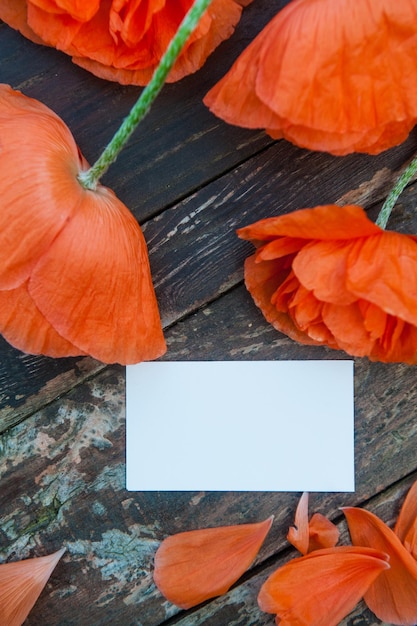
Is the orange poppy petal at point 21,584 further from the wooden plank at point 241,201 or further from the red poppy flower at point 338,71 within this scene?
the red poppy flower at point 338,71

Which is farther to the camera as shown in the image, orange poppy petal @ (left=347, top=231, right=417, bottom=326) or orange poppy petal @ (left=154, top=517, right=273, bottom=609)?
orange poppy petal @ (left=154, top=517, right=273, bottom=609)

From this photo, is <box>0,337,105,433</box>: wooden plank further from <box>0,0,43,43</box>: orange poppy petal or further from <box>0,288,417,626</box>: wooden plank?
<box>0,0,43,43</box>: orange poppy petal

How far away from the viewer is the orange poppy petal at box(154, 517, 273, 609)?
21.7 inches

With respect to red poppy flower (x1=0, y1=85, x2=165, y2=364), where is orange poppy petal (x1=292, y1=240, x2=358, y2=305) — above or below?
below

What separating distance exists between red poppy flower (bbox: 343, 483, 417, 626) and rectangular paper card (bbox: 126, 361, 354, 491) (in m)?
0.04

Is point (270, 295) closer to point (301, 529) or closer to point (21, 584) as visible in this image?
point (301, 529)

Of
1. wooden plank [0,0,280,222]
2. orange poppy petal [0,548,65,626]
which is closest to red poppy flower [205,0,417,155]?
wooden plank [0,0,280,222]

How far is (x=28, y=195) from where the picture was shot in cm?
44

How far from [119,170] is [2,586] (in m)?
0.38

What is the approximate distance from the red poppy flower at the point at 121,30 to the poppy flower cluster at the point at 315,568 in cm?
40

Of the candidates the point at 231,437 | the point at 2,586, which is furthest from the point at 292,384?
the point at 2,586

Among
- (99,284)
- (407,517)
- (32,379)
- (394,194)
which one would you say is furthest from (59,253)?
(407,517)

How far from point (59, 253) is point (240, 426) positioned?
241 mm

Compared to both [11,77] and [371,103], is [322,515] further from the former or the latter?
[11,77]
